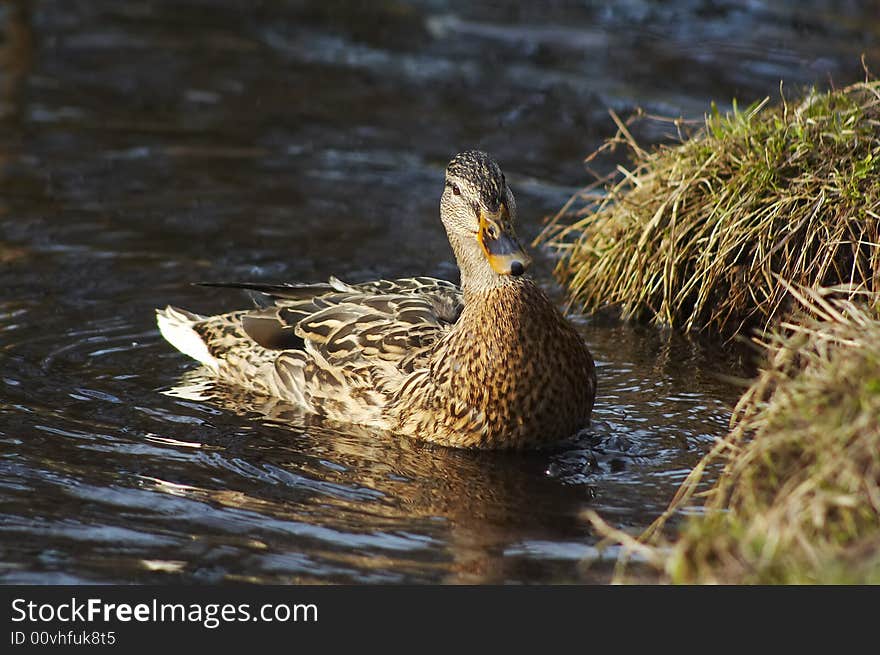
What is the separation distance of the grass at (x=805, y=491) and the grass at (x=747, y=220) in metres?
2.43

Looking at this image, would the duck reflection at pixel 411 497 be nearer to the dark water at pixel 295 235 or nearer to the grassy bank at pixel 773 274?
the dark water at pixel 295 235

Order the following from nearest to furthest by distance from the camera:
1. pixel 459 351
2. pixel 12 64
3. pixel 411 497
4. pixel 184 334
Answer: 1. pixel 411 497
2. pixel 459 351
3. pixel 184 334
4. pixel 12 64

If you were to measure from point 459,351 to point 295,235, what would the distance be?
362 centimetres

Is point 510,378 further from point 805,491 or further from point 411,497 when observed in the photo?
point 805,491

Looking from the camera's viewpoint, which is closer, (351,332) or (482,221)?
(482,221)

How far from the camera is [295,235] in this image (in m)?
10.3

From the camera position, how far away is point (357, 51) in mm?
14555

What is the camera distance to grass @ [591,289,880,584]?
4.62 m

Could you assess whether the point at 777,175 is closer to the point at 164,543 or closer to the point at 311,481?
the point at 311,481

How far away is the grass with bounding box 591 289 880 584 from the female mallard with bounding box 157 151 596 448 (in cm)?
157

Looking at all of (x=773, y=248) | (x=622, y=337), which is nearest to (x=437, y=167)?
(x=622, y=337)

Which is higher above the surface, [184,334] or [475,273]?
[475,273]

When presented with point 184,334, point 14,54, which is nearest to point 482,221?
point 184,334

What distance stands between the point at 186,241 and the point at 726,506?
536cm
